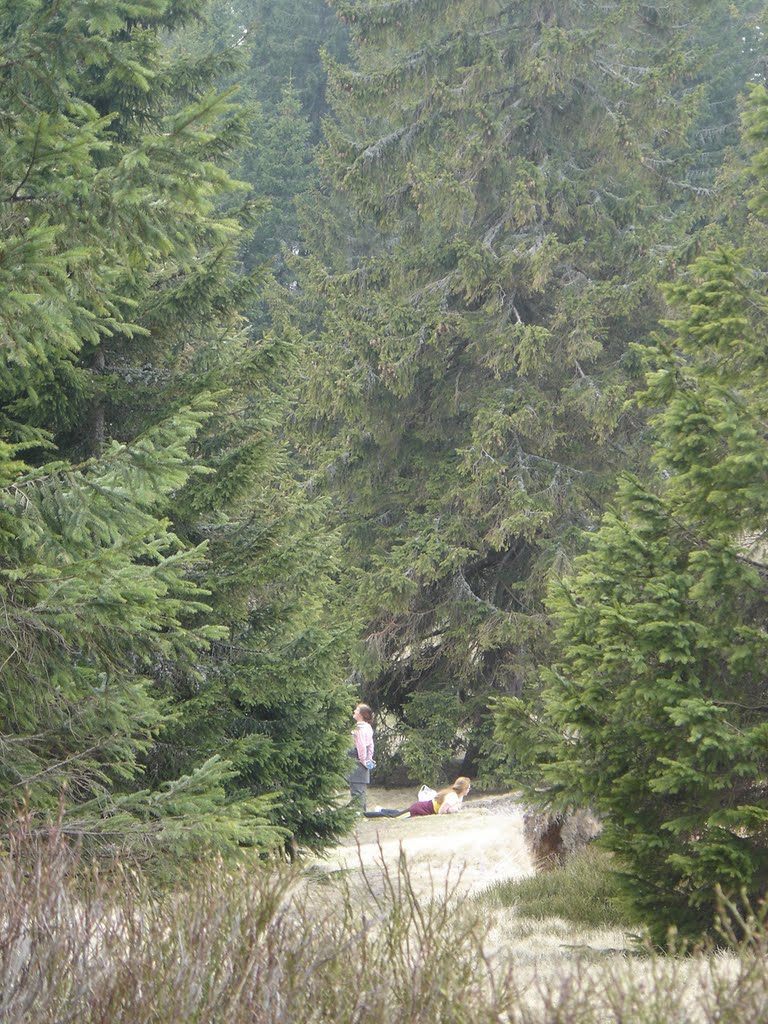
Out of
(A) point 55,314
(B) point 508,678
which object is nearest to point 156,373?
(A) point 55,314

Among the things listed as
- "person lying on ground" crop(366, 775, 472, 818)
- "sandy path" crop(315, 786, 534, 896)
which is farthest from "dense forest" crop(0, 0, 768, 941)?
"person lying on ground" crop(366, 775, 472, 818)

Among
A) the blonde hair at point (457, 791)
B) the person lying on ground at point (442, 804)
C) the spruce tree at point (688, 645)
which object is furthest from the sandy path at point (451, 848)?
the spruce tree at point (688, 645)

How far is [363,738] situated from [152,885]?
824 cm

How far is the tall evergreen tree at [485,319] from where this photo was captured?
18.0 metres

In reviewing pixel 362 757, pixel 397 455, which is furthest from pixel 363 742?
pixel 397 455

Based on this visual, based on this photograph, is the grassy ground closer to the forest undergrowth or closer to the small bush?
the forest undergrowth

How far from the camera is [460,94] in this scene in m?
19.3

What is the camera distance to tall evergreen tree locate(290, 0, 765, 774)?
58.9ft

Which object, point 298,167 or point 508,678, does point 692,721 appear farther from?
point 298,167

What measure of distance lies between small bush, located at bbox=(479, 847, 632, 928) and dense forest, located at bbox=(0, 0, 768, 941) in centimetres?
81

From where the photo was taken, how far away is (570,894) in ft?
31.5

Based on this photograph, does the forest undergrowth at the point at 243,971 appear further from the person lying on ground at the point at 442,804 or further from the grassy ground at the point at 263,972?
the person lying on ground at the point at 442,804

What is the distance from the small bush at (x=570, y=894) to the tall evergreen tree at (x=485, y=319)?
23.4 ft

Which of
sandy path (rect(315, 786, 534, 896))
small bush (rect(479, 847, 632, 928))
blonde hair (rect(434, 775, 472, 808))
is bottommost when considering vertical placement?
sandy path (rect(315, 786, 534, 896))
